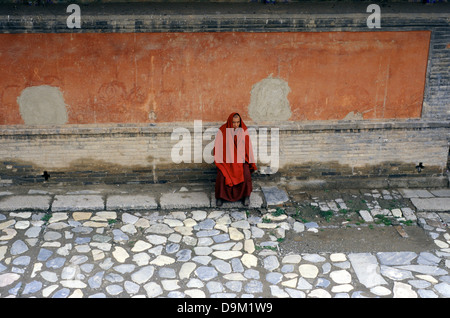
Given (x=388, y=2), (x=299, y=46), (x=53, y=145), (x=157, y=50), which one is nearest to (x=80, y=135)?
(x=53, y=145)

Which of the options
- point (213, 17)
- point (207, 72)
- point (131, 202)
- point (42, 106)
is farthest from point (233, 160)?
point (42, 106)

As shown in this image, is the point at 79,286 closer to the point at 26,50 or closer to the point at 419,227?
the point at 26,50

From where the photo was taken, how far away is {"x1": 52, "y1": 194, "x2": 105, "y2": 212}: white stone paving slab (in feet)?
23.5

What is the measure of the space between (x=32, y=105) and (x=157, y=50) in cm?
218

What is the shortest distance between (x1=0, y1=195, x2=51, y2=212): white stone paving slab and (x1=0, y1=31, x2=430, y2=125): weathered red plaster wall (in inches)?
49.1

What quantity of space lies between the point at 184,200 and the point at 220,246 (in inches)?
51.8

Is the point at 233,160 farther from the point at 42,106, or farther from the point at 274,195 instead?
the point at 42,106

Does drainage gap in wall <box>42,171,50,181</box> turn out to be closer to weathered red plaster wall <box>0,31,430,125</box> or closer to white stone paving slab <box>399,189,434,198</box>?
weathered red plaster wall <box>0,31,430,125</box>

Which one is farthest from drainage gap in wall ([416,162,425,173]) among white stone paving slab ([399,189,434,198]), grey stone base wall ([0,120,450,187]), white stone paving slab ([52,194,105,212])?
white stone paving slab ([52,194,105,212])

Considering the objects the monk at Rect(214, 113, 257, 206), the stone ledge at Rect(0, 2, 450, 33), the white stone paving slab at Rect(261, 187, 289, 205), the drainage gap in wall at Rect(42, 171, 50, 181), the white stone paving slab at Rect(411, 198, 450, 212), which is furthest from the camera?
the drainage gap in wall at Rect(42, 171, 50, 181)

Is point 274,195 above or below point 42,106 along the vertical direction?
below

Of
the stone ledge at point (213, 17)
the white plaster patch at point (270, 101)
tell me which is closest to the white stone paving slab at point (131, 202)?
the white plaster patch at point (270, 101)

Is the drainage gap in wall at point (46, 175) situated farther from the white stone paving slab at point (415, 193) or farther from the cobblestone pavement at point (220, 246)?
the white stone paving slab at point (415, 193)

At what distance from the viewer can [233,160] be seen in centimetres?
726
